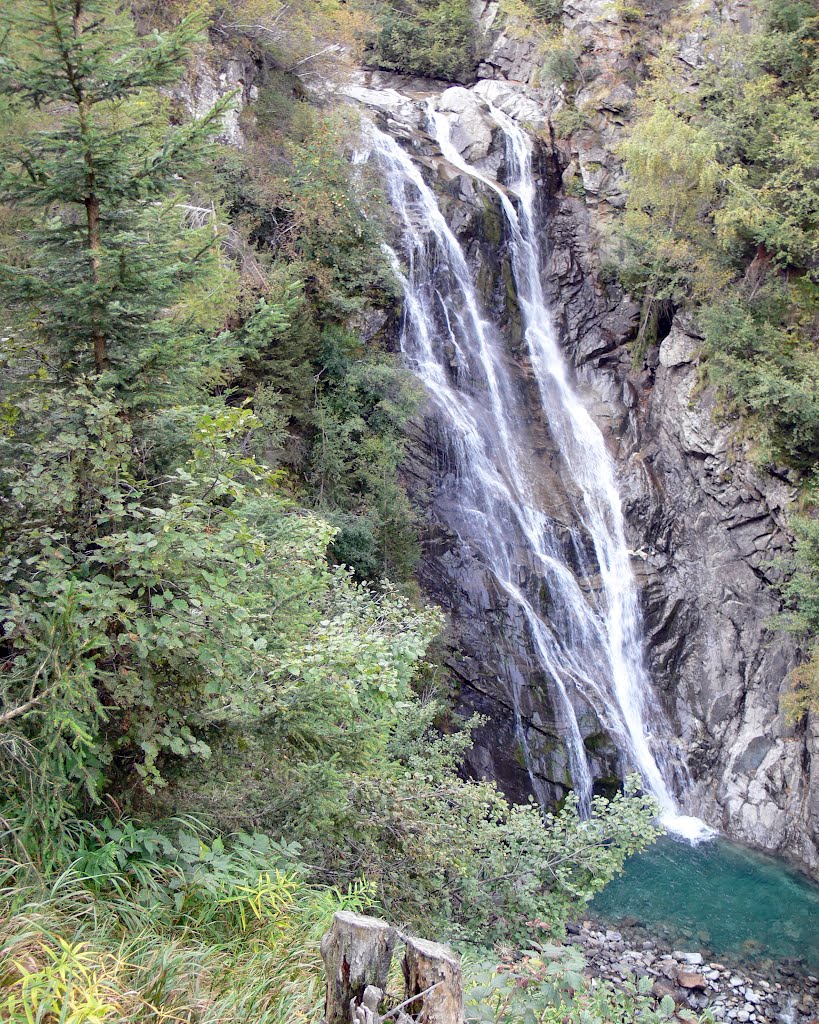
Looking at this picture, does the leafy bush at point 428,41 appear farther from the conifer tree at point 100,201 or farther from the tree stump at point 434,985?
the tree stump at point 434,985

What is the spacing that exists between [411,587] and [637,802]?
5.84 m

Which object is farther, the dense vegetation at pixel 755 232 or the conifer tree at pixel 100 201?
the dense vegetation at pixel 755 232

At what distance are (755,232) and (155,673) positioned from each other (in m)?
14.5

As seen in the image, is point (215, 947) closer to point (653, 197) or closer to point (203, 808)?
point (203, 808)

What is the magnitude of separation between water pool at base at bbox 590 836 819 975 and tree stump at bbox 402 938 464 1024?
29.1 feet

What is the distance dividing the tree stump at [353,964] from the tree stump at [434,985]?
0.10m

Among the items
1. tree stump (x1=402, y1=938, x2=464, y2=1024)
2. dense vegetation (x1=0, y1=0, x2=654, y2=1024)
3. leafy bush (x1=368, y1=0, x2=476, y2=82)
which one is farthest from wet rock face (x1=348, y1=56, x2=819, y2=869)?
tree stump (x1=402, y1=938, x2=464, y2=1024)

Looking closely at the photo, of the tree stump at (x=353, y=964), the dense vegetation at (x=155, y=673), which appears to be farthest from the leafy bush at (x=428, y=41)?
the tree stump at (x=353, y=964)

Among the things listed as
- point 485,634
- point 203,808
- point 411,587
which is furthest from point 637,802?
point 485,634

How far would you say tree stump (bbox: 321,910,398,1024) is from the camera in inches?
89.0

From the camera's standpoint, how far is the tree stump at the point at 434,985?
7.44 ft

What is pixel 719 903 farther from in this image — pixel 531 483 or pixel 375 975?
pixel 375 975

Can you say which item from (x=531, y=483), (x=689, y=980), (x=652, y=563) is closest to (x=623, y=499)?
(x=652, y=563)

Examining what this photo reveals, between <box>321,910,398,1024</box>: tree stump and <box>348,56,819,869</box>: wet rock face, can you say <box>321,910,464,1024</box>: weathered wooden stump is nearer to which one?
<box>321,910,398,1024</box>: tree stump
